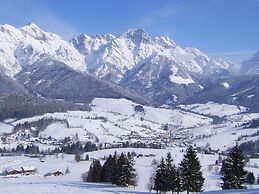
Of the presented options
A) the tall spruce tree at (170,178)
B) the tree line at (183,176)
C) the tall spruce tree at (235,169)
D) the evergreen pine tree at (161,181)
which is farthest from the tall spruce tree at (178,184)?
the tall spruce tree at (235,169)

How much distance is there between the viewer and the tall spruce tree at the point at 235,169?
6956 cm

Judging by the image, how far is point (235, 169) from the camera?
70125mm

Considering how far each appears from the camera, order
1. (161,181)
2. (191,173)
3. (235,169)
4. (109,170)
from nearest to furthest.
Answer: (235,169), (191,173), (161,181), (109,170)

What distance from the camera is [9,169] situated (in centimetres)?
17888

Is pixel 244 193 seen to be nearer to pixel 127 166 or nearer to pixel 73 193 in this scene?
pixel 73 193

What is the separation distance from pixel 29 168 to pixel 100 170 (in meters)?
70.7

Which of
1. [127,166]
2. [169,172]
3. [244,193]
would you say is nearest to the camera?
[244,193]

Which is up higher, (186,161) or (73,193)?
(186,161)

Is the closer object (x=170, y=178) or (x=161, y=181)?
(x=170, y=178)

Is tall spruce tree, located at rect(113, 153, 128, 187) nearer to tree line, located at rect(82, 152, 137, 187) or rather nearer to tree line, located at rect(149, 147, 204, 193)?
tree line, located at rect(82, 152, 137, 187)

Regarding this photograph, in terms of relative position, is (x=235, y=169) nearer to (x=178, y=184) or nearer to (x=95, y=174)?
(x=178, y=184)

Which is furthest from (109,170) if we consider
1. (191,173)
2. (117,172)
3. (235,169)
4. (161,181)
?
(235,169)

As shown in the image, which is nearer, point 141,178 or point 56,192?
point 56,192

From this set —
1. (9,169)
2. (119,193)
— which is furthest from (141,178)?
(119,193)
